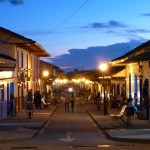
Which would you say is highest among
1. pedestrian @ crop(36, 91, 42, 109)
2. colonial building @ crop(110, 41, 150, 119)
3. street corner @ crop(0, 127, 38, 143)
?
colonial building @ crop(110, 41, 150, 119)

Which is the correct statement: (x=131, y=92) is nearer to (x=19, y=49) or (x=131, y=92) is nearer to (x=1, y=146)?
(x=19, y=49)

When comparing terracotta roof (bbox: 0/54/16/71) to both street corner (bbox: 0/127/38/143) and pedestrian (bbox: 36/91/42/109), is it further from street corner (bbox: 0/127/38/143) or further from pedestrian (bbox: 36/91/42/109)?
pedestrian (bbox: 36/91/42/109)

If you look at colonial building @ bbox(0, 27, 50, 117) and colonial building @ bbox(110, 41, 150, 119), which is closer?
colonial building @ bbox(110, 41, 150, 119)

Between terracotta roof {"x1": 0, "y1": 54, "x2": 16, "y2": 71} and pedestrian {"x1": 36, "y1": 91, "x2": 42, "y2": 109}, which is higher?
terracotta roof {"x1": 0, "y1": 54, "x2": 16, "y2": 71}

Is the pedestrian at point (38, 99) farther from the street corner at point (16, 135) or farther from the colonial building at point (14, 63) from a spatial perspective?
the street corner at point (16, 135)

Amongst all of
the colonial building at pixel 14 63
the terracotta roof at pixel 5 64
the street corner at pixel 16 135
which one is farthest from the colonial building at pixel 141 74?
the colonial building at pixel 14 63

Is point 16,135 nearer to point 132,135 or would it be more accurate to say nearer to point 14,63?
point 132,135

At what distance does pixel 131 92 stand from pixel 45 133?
1611 cm

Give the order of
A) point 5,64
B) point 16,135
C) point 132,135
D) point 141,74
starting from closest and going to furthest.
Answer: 1. point 132,135
2. point 16,135
3. point 5,64
4. point 141,74

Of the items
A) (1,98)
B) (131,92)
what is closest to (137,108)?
(131,92)

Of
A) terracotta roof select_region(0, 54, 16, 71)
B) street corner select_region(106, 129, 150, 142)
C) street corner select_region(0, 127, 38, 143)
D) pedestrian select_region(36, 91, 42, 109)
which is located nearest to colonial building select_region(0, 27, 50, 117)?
terracotta roof select_region(0, 54, 16, 71)

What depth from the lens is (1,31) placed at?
37938 mm

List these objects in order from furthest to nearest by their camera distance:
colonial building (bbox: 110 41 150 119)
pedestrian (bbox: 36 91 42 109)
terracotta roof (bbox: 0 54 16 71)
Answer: pedestrian (bbox: 36 91 42 109) → colonial building (bbox: 110 41 150 119) → terracotta roof (bbox: 0 54 16 71)

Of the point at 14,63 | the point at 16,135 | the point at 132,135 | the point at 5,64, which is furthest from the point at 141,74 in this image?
the point at 16,135
